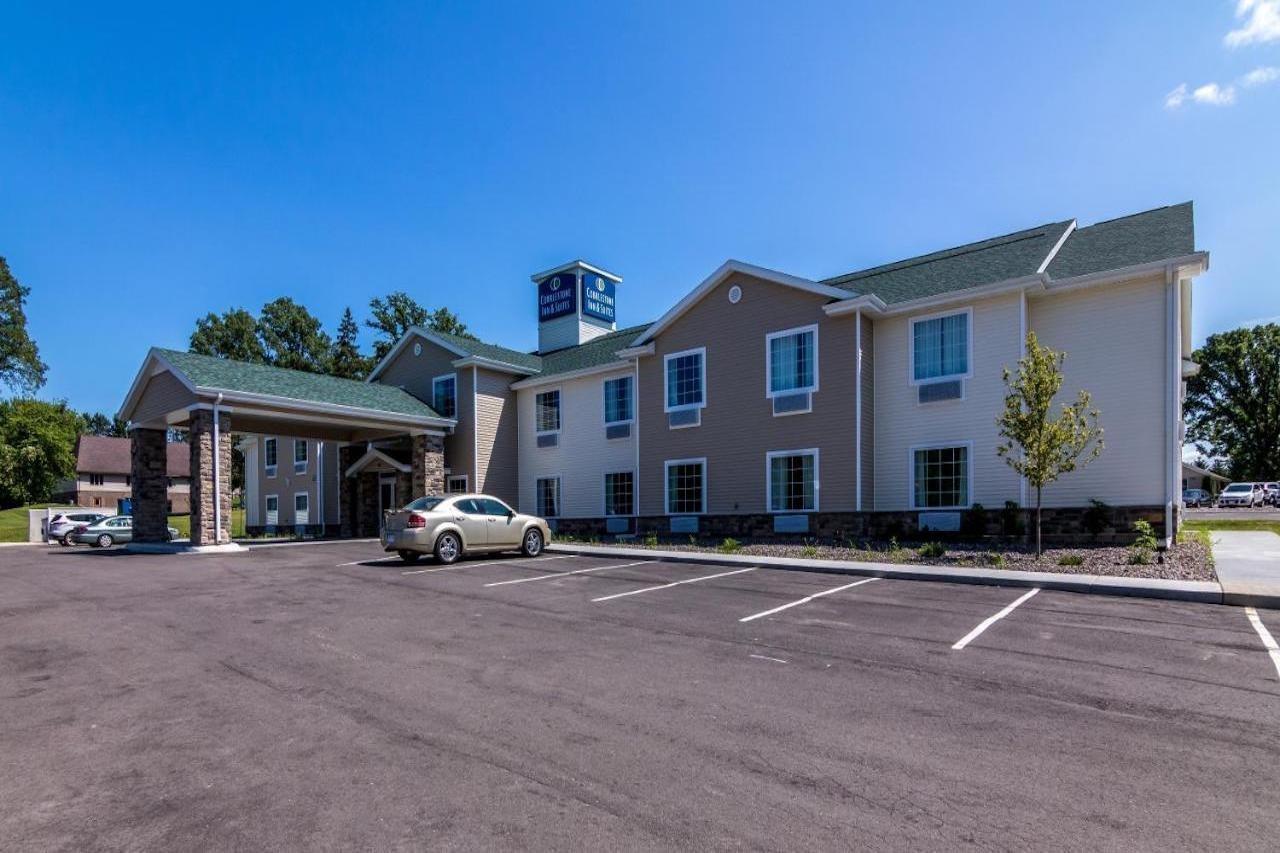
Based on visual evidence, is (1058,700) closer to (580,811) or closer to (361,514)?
(580,811)

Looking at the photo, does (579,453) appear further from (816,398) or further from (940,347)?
(940,347)

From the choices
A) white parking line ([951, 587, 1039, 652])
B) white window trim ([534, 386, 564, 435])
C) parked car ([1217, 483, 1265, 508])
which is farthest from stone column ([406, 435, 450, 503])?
parked car ([1217, 483, 1265, 508])

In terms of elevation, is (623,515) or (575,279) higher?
(575,279)

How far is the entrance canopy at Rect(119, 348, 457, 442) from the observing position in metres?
20.1

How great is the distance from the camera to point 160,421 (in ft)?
73.1

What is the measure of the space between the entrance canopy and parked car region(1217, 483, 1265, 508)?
52650mm

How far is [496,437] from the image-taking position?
85.3 ft

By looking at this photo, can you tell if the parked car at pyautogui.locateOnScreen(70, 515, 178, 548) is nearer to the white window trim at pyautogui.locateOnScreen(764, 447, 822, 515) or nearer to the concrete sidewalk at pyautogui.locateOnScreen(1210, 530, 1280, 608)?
the white window trim at pyautogui.locateOnScreen(764, 447, 822, 515)

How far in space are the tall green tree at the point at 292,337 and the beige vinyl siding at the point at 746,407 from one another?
1548 inches

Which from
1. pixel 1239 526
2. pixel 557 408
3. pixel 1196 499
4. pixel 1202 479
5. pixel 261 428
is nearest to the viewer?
pixel 1239 526

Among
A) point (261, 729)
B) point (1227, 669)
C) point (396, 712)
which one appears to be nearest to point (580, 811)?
point (396, 712)

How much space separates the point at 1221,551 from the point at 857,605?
10.8 m

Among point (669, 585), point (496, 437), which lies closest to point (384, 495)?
point (496, 437)

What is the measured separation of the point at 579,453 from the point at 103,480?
2470 inches
